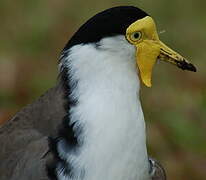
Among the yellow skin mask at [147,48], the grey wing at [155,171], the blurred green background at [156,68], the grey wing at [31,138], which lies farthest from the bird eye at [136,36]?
the blurred green background at [156,68]

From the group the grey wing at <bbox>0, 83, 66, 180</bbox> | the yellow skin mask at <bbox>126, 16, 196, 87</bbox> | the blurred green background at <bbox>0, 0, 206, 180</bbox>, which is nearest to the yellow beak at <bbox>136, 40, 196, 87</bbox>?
the yellow skin mask at <bbox>126, 16, 196, 87</bbox>

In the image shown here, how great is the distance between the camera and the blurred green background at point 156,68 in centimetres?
573

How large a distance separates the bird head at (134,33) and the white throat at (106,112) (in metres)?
0.03

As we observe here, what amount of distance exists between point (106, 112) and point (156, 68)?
113 inches

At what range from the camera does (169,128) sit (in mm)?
5848

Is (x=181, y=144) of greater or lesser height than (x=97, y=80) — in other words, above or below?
below

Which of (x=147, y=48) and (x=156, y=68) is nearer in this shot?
(x=147, y=48)

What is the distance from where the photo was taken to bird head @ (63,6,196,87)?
12.8ft

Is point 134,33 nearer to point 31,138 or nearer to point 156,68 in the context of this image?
point 31,138

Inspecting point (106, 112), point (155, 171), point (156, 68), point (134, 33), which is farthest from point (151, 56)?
point (156, 68)

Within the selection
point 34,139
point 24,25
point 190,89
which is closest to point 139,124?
point 34,139

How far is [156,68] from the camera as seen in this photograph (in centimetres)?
679

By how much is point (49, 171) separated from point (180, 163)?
1.88 metres

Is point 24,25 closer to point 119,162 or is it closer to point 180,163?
point 180,163
